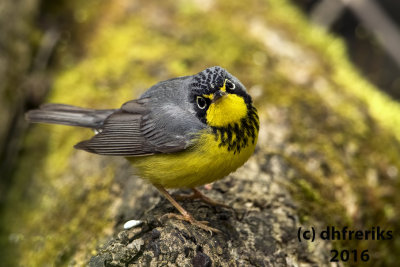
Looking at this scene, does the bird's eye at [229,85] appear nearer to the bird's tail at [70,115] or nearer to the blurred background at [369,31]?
the bird's tail at [70,115]

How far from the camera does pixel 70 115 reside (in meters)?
4.94

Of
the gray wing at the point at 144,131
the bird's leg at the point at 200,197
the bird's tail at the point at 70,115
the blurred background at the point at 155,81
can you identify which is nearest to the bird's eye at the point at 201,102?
the gray wing at the point at 144,131

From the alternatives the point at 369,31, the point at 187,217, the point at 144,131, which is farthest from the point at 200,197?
the point at 369,31

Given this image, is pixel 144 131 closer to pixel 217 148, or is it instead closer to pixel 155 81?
pixel 217 148

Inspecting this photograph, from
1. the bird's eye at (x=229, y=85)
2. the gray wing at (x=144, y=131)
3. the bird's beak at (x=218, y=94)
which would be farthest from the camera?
the gray wing at (x=144, y=131)

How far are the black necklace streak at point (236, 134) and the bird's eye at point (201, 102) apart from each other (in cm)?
23

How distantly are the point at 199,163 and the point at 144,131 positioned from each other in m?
0.80

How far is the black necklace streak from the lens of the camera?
387cm

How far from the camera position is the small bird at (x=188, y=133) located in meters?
3.86

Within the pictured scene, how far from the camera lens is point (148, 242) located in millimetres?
3564

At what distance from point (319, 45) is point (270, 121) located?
2.15 meters

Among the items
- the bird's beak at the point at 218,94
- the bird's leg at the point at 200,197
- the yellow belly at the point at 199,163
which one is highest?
the bird's beak at the point at 218,94

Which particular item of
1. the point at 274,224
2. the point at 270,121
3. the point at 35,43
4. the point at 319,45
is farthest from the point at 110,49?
the point at 274,224

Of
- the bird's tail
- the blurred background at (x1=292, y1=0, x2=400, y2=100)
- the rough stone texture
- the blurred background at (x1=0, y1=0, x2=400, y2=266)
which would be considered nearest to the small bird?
the rough stone texture
